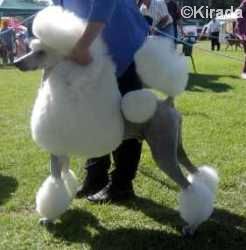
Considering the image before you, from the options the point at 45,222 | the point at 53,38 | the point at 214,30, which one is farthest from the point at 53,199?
the point at 214,30

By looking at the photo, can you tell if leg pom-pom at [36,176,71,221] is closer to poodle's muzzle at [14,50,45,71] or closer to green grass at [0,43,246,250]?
green grass at [0,43,246,250]

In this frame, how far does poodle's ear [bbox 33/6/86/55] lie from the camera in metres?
2.51

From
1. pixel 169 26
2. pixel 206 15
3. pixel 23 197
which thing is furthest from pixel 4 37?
pixel 206 15

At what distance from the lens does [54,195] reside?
3.04 metres

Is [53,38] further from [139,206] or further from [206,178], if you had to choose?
[139,206]

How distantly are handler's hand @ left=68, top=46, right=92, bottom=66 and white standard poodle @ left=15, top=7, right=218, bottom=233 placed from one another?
2cm

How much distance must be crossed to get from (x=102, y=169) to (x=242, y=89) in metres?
4.84

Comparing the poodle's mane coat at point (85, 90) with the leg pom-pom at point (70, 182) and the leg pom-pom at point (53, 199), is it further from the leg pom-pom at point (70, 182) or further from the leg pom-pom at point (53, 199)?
the leg pom-pom at point (70, 182)

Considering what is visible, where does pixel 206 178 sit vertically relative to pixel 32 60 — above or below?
below

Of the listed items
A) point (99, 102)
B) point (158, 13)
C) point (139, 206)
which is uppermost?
point (99, 102)

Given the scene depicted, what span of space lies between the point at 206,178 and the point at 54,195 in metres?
0.90

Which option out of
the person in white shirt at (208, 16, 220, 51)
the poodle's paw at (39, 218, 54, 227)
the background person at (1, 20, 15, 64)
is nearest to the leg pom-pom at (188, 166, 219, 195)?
the poodle's paw at (39, 218, 54, 227)

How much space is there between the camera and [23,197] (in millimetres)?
3625

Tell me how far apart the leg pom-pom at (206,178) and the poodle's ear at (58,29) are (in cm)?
111
